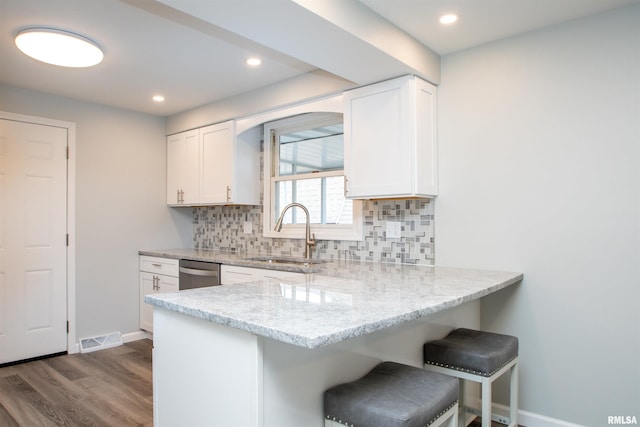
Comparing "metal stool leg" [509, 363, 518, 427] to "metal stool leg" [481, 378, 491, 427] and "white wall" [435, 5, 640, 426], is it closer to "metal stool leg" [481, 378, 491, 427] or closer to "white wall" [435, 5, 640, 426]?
"metal stool leg" [481, 378, 491, 427]

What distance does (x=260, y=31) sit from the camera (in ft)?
6.54

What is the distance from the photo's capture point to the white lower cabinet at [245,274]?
2927mm

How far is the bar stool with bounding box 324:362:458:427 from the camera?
1.26m

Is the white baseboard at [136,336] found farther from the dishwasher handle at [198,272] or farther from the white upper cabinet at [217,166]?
the white upper cabinet at [217,166]

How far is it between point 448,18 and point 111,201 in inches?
135

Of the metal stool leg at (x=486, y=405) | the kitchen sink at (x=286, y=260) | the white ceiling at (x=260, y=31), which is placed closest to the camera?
the metal stool leg at (x=486, y=405)

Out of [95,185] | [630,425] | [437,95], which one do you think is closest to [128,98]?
[95,185]

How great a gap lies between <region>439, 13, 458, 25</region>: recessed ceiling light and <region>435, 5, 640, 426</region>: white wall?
44 centimetres

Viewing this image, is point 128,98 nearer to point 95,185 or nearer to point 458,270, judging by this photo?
point 95,185

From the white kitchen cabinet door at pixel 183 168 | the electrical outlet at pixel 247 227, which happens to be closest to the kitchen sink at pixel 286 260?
the electrical outlet at pixel 247 227

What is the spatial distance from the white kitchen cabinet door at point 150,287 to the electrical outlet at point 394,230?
2058mm

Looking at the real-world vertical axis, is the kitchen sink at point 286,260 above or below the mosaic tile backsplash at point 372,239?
below

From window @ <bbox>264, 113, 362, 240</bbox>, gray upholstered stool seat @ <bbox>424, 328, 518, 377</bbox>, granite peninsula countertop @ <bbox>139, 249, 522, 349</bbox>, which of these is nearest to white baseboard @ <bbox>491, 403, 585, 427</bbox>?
gray upholstered stool seat @ <bbox>424, 328, 518, 377</bbox>

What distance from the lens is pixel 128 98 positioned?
149 inches
